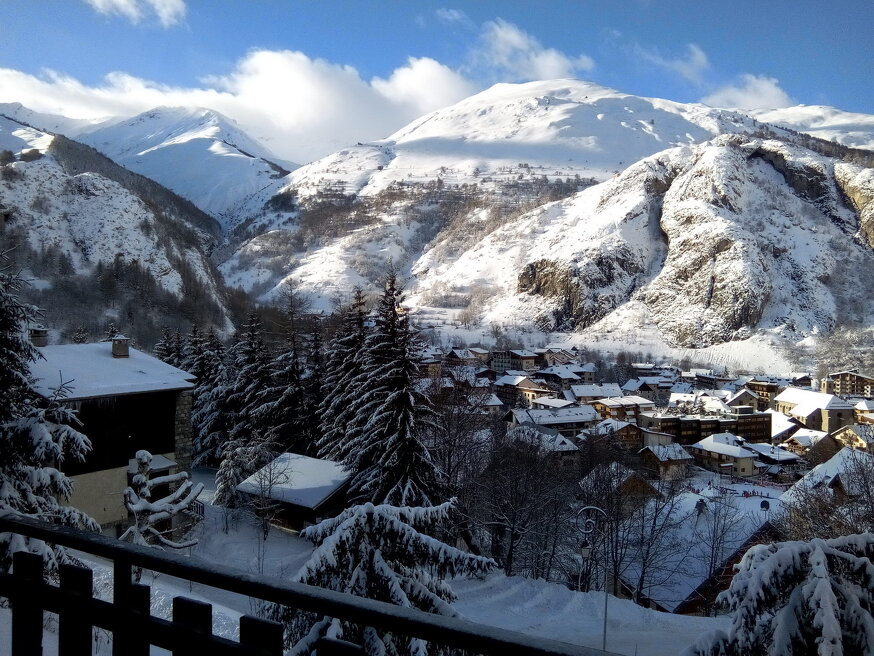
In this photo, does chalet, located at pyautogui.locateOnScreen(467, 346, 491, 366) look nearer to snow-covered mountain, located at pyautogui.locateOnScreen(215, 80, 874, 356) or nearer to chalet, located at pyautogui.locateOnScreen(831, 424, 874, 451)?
snow-covered mountain, located at pyautogui.locateOnScreen(215, 80, 874, 356)

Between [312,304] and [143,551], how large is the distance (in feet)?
459

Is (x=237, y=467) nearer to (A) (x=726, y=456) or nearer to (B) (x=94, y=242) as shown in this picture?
(A) (x=726, y=456)

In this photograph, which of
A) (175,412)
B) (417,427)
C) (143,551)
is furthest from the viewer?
(175,412)

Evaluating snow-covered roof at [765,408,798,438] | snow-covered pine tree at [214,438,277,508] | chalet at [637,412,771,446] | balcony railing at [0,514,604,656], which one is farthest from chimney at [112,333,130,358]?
snow-covered roof at [765,408,798,438]

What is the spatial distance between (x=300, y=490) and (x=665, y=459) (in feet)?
95.7

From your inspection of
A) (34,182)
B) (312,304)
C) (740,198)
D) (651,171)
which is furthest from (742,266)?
(34,182)

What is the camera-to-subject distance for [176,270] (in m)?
93.2

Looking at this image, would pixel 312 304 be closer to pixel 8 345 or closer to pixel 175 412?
pixel 175 412

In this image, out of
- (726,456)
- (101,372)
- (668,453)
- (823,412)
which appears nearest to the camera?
(101,372)

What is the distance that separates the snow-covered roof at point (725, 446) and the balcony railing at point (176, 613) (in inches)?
1911

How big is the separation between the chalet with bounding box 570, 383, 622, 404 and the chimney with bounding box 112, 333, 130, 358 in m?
53.0

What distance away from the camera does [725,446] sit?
44719 millimetres

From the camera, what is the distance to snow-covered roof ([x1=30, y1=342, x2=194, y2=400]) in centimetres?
1594

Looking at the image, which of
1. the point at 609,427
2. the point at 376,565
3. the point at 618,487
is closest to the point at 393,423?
the point at 618,487
